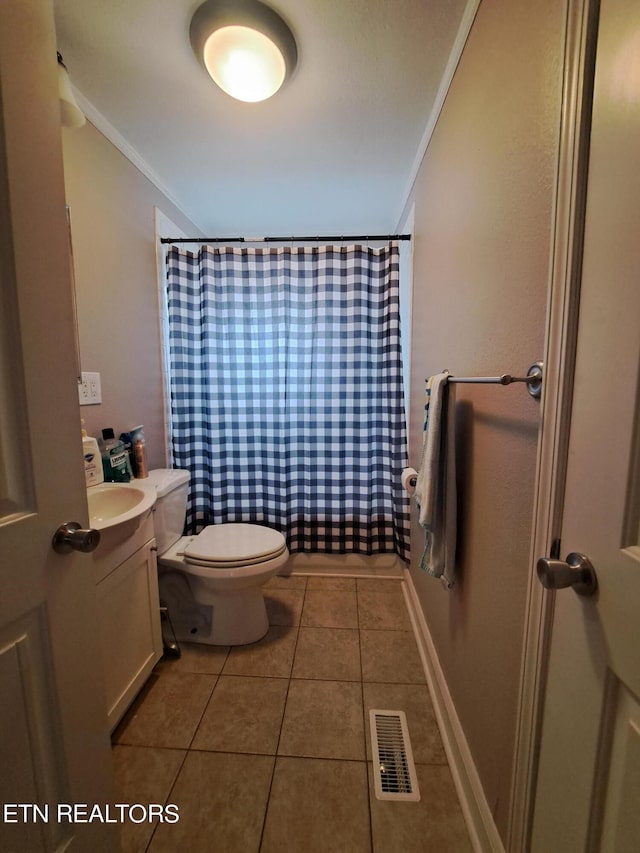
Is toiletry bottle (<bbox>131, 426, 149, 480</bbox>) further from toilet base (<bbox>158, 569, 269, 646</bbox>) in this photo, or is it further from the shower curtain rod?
the shower curtain rod

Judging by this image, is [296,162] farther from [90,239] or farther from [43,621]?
[43,621]

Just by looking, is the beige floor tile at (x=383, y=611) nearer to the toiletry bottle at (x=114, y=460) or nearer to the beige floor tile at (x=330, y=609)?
the beige floor tile at (x=330, y=609)

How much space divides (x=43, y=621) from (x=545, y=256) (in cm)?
120

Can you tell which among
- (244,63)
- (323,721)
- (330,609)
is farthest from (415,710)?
(244,63)

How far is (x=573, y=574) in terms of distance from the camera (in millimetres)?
497

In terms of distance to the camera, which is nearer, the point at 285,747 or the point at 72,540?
the point at 72,540

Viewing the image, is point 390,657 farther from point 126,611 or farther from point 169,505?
point 169,505

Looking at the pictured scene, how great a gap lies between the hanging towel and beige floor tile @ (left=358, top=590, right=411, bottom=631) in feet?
2.52

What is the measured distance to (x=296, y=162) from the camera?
5.32ft

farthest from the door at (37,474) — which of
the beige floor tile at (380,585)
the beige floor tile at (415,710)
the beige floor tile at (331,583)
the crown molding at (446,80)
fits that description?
the beige floor tile at (380,585)

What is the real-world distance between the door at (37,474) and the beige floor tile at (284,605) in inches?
41.3

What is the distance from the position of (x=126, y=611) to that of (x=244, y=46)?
1.95 metres

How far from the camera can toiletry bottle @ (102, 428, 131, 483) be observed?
1398 mm

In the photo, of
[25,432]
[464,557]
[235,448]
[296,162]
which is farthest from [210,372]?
[464,557]
